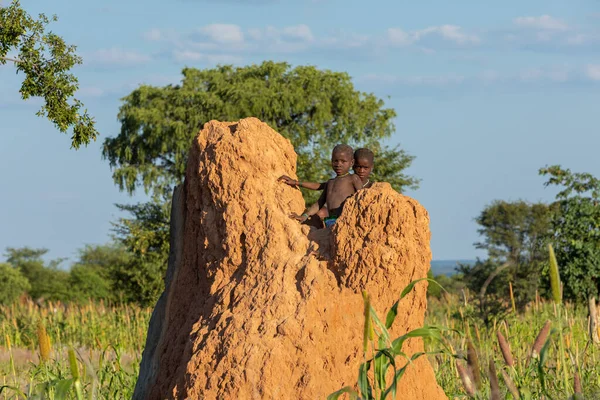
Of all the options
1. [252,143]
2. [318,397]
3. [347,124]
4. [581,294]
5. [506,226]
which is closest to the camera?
[318,397]

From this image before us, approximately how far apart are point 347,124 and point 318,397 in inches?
991

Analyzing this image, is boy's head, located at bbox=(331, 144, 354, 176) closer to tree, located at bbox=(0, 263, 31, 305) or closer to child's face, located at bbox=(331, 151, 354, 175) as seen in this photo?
Answer: child's face, located at bbox=(331, 151, 354, 175)

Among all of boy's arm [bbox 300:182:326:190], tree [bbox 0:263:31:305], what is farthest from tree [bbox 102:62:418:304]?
A: boy's arm [bbox 300:182:326:190]

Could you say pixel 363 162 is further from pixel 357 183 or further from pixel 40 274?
pixel 40 274

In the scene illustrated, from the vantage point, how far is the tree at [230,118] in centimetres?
2814

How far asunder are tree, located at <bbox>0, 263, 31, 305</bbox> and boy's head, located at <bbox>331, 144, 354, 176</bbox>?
2924 centimetres

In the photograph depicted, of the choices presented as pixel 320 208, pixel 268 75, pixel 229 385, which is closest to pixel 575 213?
pixel 320 208

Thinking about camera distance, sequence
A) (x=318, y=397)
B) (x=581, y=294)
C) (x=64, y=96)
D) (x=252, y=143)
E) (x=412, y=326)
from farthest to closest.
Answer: (x=581, y=294)
(x=64, y=96)
(x=252, y=143)
(x=412, y=326)
(x=318, y=397)

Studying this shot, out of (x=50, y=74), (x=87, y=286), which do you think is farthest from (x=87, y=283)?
(x=50, y=74)

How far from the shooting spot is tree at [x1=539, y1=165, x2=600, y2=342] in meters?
15.6

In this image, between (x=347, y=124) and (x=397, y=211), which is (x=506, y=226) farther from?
(x=397, y=211)

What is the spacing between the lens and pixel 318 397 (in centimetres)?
463

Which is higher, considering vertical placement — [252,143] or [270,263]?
[252,143]

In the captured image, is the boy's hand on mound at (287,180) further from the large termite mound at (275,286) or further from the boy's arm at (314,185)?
the boy's arm at (314,185)
